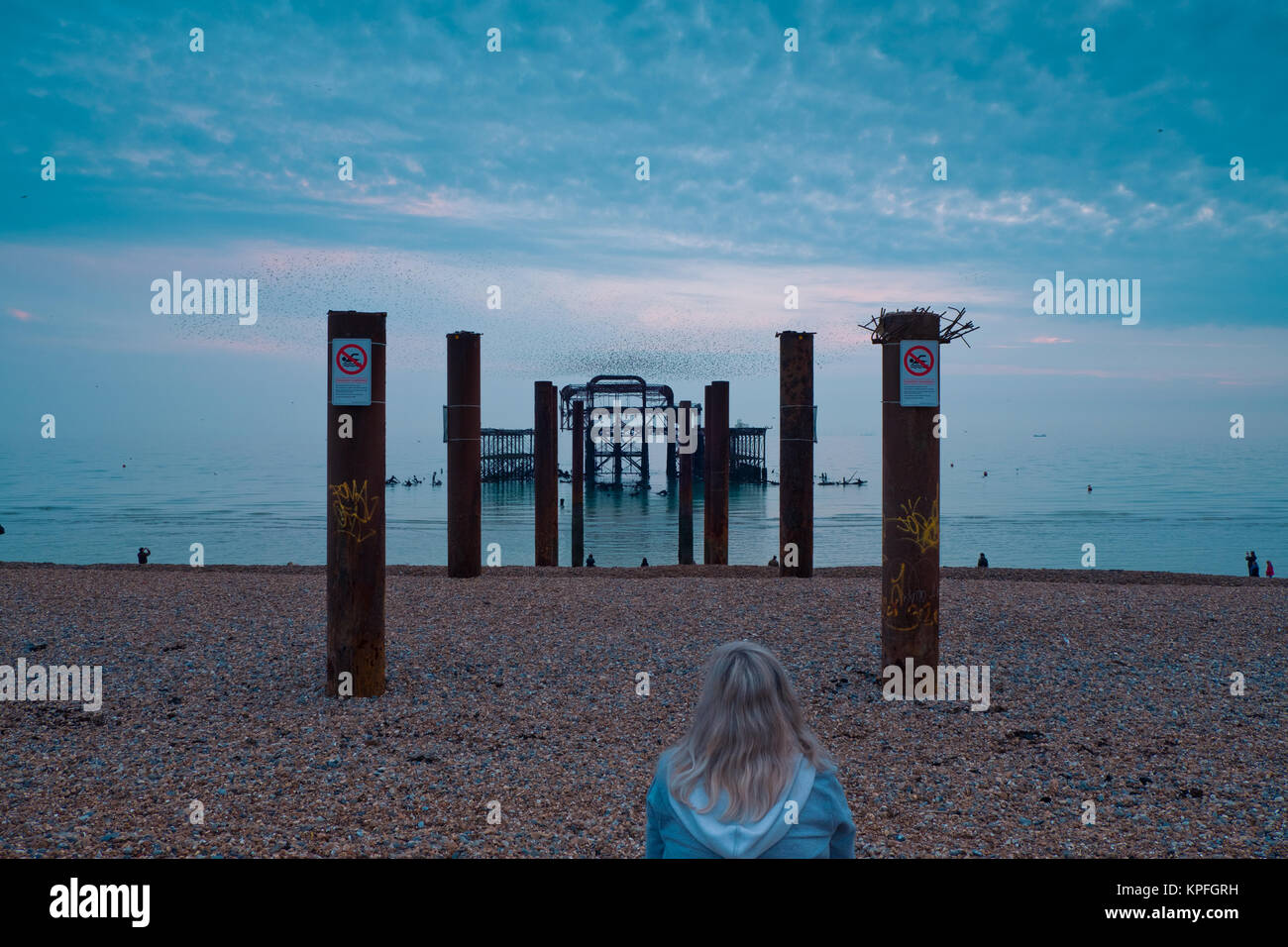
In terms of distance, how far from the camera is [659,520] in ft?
151

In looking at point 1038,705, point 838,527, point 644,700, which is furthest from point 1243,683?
point 838,527

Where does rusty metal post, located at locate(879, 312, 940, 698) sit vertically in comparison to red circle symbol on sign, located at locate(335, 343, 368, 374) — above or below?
below

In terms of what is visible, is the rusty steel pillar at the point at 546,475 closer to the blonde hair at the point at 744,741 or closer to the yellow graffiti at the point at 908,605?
the yellow graffiti at the point at 908,605

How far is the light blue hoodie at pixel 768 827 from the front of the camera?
241 centimetres

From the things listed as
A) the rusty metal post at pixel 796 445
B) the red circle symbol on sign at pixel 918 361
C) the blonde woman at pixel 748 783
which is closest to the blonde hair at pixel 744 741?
the blonde woman at pixel 748 783

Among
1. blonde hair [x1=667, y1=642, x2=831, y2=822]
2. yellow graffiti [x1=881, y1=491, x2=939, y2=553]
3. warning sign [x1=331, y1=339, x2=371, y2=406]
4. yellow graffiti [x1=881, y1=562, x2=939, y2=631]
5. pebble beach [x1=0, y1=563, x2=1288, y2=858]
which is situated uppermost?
warning sign [x1=331, y1=339, x2=371, y2=406]

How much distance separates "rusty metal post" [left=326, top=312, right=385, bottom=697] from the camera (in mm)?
7102

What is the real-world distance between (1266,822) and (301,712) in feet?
20.2

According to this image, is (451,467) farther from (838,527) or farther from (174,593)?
(838,527)

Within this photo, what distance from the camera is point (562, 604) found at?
10.6 metres

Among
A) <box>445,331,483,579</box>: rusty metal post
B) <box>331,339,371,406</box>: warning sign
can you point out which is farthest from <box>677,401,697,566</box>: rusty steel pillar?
<box>331,339,371,406</box>: warning sign

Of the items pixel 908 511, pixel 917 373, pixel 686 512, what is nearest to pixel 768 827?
pixel 908 511

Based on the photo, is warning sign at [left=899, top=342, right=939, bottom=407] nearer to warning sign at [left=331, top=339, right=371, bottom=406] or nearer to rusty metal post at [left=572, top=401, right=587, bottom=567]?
warning sign at [left=331, top=339, right=371, bottom=406]

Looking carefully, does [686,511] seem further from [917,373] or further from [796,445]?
[917,373]
